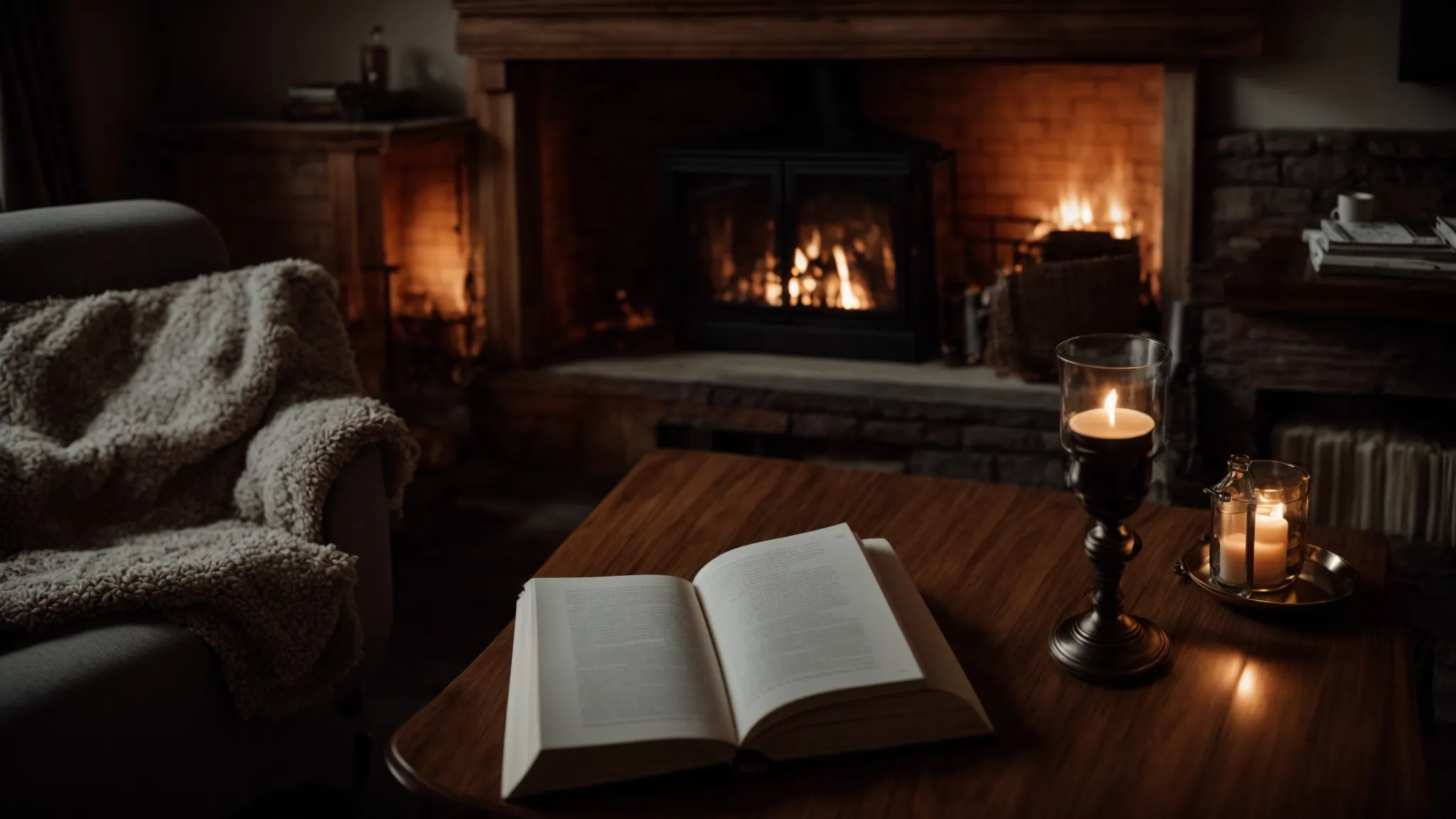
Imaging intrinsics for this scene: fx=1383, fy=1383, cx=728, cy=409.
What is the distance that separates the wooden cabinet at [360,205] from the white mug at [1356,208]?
75.7 inches

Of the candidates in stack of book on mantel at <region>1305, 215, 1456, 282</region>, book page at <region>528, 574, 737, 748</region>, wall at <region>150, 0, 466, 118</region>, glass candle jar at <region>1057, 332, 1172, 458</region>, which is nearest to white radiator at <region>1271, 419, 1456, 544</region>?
stack of book on mantel at <region>1305, 215, 1456, 282</region>

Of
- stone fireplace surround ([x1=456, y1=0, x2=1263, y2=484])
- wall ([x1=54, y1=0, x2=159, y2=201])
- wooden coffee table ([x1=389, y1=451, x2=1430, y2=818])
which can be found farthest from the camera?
wall ([x1=54, y1=0, x2=159, y2=201])

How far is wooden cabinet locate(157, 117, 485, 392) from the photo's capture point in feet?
Answer: 10.2

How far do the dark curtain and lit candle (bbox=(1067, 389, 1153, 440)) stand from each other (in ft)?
8.29

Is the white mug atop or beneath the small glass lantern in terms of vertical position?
atop

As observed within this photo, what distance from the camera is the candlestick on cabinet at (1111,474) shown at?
1.27m

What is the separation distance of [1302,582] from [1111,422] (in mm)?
390

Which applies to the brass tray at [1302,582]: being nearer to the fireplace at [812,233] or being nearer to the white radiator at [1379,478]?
the white radiator at [1379,478]

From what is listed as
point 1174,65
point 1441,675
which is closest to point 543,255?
point 1174,65

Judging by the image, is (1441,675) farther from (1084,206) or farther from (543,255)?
(543,255)

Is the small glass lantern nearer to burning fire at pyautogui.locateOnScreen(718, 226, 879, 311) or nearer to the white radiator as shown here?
the white radiator

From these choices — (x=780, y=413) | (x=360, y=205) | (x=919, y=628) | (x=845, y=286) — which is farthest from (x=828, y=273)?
(x=919, y=628)

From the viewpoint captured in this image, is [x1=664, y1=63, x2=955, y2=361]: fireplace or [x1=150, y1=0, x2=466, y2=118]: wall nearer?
[x1=664, y1=63, x2=955, y2=361]: fireplace

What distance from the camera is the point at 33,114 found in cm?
304
